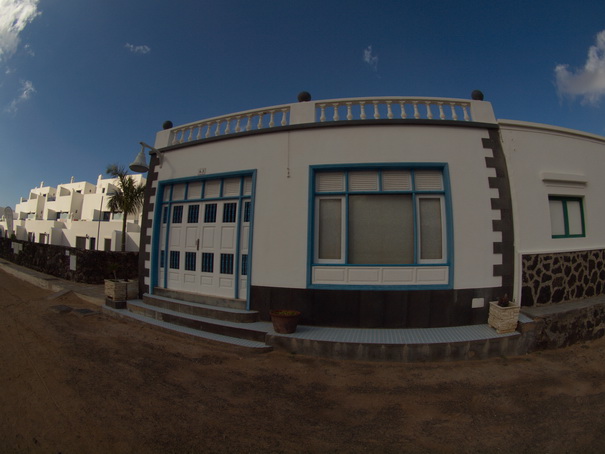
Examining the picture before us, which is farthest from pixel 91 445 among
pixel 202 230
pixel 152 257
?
pixel 152 257

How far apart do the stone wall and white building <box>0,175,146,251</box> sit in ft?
70.4

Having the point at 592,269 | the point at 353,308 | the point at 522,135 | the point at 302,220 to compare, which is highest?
the point at 522,135

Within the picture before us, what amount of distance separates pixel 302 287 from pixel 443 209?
328 cm

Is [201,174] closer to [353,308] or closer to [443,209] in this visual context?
[353,308]

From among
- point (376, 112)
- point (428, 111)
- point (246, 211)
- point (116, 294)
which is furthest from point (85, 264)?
point (428, 111)

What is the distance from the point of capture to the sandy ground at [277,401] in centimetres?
244

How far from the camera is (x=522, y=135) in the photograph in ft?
18.6

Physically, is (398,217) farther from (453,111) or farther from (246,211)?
(246,211)

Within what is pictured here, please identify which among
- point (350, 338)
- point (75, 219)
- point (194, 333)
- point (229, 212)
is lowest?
point (194, 333)

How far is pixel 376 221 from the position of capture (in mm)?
5336

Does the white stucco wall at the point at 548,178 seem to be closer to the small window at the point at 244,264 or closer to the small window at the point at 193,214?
the small window at the point at 244,264

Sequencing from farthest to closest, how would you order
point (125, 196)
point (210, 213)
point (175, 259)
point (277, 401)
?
1. point (125, 196)
2. point (175, 259)
3. point (210, 213)
4. point (277, 401)

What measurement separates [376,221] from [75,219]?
3942cm

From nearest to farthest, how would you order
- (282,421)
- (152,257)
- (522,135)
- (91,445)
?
(91,445), (282,421), (522,135), (152,257)
